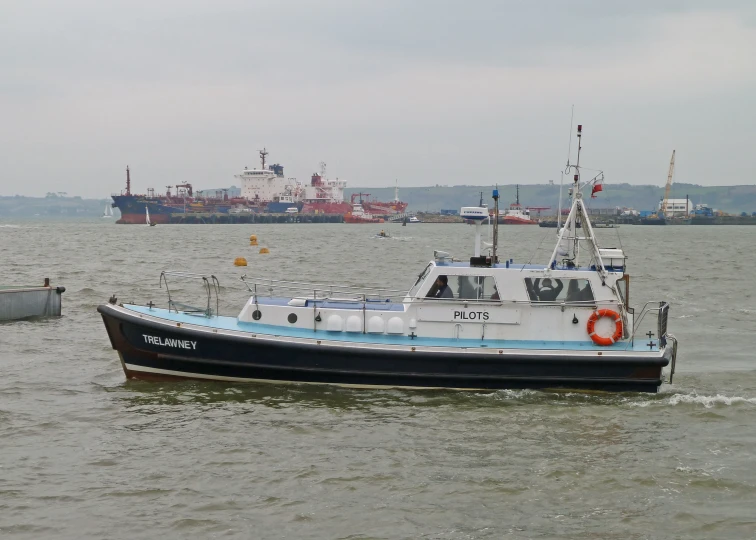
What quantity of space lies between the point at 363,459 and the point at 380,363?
2.81 m

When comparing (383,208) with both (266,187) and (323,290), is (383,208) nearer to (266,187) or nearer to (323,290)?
(266,187)

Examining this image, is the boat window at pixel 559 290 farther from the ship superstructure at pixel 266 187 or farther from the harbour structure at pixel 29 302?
the ship superstructure at pixel 266 187

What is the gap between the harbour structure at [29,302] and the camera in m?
22.2

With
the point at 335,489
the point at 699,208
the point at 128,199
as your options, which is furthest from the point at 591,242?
the point at 699,208

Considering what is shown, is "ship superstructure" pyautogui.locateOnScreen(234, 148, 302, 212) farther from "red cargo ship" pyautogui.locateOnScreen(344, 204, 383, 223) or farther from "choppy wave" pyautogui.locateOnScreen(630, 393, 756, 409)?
"choppy wave" pyautogui.locateOnScreen(630, 393, 756, 409)

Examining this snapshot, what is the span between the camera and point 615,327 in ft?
47.0

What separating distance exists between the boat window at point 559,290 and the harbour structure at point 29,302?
44.9ft

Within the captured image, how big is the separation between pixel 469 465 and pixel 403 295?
4.65 meters

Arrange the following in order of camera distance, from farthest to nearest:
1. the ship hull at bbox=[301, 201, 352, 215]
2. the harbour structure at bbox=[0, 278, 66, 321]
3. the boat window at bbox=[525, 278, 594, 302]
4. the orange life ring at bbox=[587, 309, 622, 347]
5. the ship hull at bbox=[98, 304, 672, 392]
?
the ship hull at bbox=[301, 201, 352, 215] < the harbour structure at bbox=[0, 278, 66, 321] < the boat window at bbox=[525, 278, 594, 302] < the orange life ring at bbox=[587, 309, 622, 347] < the ship hull at bbox=[98, 304, 672, 392]

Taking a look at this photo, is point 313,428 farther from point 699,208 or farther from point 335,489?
point 699,208

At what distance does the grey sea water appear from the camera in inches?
376

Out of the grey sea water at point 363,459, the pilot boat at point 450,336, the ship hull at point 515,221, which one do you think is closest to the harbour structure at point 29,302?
the grey sea water at point 363,459

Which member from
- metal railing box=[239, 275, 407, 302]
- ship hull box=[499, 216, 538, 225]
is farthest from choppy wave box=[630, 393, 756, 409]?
ship hull box=[499, 216, 538, 225]

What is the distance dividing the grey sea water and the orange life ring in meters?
0.93
